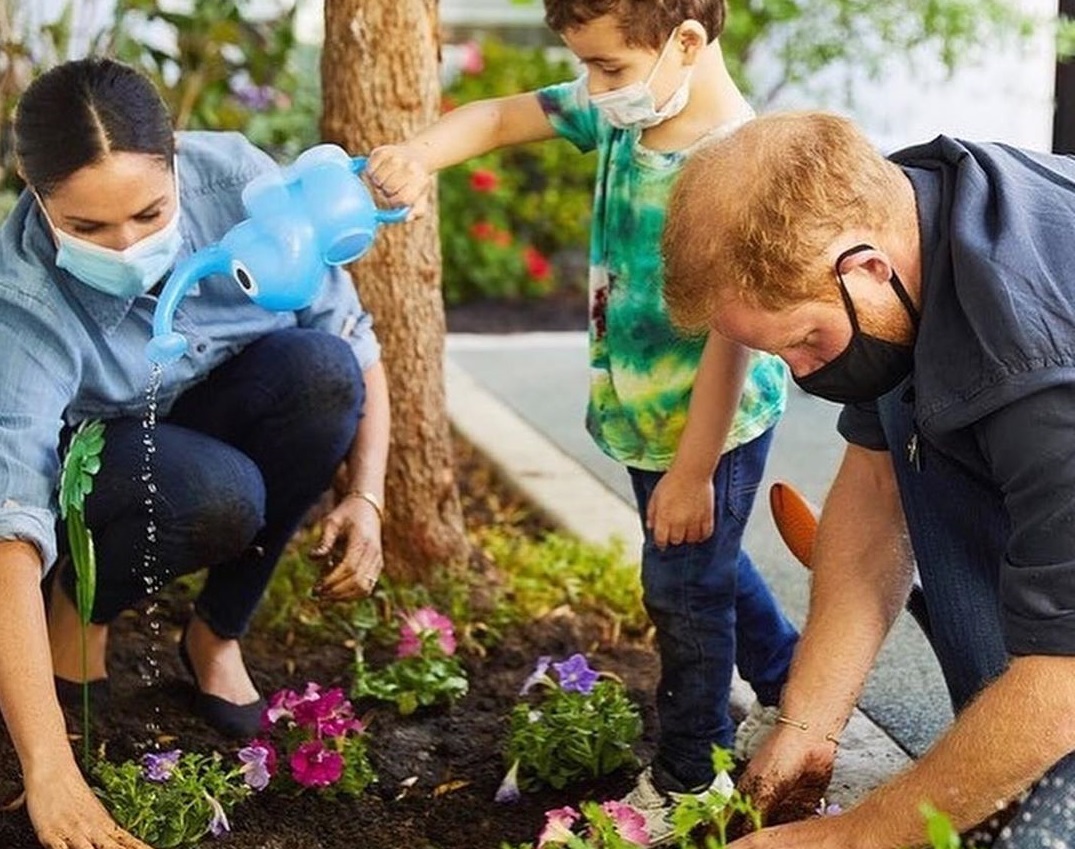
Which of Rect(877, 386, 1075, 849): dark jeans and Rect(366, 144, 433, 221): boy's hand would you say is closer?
Rect(877, 386, 1075, 849): dark jeans

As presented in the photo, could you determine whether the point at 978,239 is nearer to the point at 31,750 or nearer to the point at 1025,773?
the point at 1025,773

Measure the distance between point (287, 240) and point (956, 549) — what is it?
95 centimetres

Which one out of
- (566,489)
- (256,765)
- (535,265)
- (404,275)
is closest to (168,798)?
(256,765)

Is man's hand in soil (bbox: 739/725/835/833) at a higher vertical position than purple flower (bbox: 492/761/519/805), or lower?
higher

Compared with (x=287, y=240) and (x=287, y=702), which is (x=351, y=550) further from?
(x=287, y=240)

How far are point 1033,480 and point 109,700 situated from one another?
70.2 inches

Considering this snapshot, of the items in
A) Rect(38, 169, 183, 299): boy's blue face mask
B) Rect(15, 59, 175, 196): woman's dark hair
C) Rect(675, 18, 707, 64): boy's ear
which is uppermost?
Rect(675, 18, 707, 64): boy's ear

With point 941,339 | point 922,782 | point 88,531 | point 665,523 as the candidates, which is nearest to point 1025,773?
point 922,782

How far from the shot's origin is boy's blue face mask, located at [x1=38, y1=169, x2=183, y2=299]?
2676 millimetres

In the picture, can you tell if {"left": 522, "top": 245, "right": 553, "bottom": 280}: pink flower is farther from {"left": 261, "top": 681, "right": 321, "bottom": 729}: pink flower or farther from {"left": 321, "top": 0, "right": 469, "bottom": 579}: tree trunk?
{"left": 261, "top": 681, "right": 321, "bottom": 729}: pink flower

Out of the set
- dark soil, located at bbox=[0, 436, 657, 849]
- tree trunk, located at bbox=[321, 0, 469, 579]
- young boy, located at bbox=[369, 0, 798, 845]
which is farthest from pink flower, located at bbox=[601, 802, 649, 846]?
tree trunk, located at bbox=[321, 0, 469, 579]

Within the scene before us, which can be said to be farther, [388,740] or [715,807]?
[388,740]

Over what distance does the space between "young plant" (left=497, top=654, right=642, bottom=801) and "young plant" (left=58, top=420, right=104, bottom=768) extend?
649mm

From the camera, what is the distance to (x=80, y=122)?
260cm
